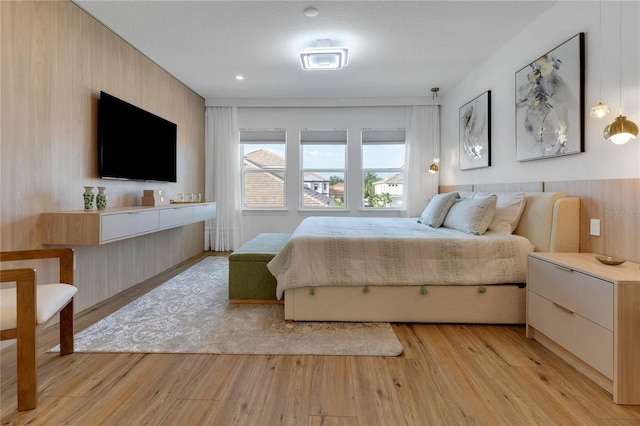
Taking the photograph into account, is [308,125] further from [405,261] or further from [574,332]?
[574,332]

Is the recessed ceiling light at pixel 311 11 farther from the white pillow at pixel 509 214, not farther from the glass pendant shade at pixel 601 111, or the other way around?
the white pillow at pixel 509 214

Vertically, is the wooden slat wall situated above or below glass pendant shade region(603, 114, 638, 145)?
below

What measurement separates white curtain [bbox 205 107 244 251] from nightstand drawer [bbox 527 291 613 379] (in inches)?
165

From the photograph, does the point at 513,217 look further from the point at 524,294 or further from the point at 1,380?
the point at 1,380

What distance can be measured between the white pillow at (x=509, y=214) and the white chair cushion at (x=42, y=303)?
124 inches

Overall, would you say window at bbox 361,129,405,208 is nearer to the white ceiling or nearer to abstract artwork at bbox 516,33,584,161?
the white ceiling

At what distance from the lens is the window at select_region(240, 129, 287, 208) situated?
5.17 m

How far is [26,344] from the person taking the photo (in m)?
1.39

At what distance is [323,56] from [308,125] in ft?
6.53

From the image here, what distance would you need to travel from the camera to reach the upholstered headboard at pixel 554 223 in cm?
217

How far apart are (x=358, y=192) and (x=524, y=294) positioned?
122 inches

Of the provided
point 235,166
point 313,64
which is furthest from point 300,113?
point 313,64

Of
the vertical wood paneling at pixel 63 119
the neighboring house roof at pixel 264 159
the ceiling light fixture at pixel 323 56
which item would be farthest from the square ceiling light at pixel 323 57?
the neighboring house roof at pixel 264 159

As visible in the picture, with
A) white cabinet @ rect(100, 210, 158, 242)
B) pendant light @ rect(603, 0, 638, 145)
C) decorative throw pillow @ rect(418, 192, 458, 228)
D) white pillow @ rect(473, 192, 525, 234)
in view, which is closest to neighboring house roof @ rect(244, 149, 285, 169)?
white cabinet @ rect(100, 210, 158, 242)
